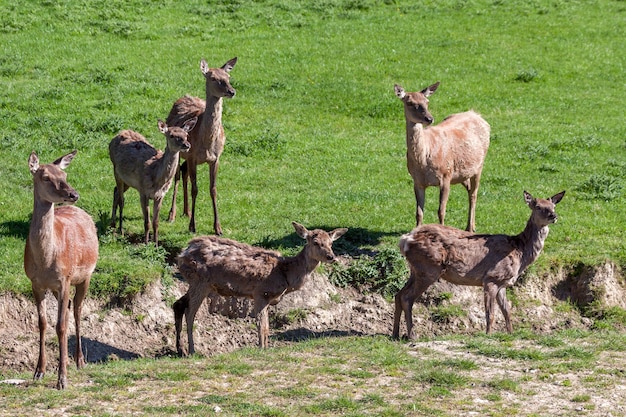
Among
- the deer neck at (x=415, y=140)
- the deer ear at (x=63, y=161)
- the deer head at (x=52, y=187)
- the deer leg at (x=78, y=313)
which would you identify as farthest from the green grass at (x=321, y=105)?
the deer head at (x=52, y=187)

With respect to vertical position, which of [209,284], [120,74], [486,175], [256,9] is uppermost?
[256,9]

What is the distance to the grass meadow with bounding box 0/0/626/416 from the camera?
1215 centimetres

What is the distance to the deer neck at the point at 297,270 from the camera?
14312 millimetres

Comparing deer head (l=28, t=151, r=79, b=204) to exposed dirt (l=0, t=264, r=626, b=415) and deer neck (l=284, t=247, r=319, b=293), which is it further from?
deer neck (l=284, t=247, r=319, b=293)

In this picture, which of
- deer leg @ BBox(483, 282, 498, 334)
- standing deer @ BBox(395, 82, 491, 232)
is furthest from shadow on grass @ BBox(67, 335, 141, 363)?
standing deer @ BBox(395, 82, 491, 232)

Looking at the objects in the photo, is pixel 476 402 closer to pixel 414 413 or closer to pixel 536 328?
pixel 414 413

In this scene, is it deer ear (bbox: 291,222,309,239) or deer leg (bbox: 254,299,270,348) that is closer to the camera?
deer leg (bbox: 254,299,270,348)

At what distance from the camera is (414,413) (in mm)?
10773

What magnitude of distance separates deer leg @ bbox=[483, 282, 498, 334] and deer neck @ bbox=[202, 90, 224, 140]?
5676 mm

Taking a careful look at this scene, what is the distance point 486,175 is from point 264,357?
9635 mm

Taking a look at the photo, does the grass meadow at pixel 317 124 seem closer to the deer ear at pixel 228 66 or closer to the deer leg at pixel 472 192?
the deer leg at pixel 472 192

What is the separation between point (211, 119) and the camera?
58.9 feet

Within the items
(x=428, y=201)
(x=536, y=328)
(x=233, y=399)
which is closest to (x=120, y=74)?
(x=428, y=201)

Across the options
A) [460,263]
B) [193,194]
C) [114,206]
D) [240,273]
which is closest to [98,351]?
[240,273]
